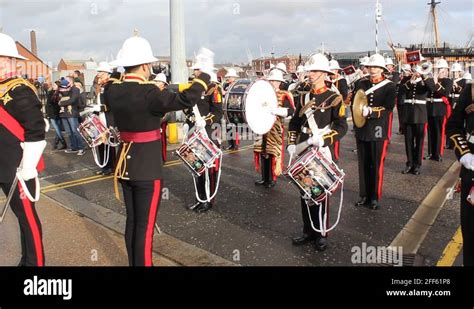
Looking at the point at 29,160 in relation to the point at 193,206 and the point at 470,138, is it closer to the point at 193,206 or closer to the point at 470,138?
the point at 193,206

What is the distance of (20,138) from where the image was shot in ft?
11.3

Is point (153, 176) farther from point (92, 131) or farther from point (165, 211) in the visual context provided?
point (92, 131)

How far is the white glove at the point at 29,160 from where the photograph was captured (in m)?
3.39

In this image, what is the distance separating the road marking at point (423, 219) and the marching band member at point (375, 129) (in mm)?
623

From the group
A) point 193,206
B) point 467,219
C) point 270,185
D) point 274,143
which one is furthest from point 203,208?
point 467,219

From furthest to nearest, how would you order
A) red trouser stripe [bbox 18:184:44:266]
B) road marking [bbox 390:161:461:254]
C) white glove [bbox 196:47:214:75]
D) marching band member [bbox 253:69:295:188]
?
1. marching band member [bbox 253:69:295:188]
2. road marking [bbox 390:161:461:254]
3. white glove [bbox 196:47:214:75]
4. red trouser stripe [bbox 18:184:44:266]

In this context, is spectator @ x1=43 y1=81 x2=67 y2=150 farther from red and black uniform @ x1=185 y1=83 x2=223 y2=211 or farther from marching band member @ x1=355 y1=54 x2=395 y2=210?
marching band member @ x1=355 y1=54 x2=395 y2=210

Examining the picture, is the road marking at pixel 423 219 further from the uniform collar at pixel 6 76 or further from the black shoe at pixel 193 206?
the uniform collar at pixel 6 76

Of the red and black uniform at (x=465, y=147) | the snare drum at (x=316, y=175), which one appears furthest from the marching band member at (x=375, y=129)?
the red and black uniform at (x=465, y=147)

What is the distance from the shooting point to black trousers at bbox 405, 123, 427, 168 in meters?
7.86

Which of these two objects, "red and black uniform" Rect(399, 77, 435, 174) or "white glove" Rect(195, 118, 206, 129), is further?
"red and black uniform" Rect(399, 77, 435, 174)

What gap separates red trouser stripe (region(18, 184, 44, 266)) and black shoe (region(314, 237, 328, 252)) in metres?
2.72

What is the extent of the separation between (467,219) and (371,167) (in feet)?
9.50

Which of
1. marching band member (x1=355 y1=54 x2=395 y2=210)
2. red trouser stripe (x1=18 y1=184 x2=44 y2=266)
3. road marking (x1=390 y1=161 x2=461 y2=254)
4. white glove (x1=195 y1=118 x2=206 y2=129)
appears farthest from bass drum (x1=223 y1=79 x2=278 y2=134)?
red trouser stripe (x1=18 y1=184 x2=44 y2=266)
